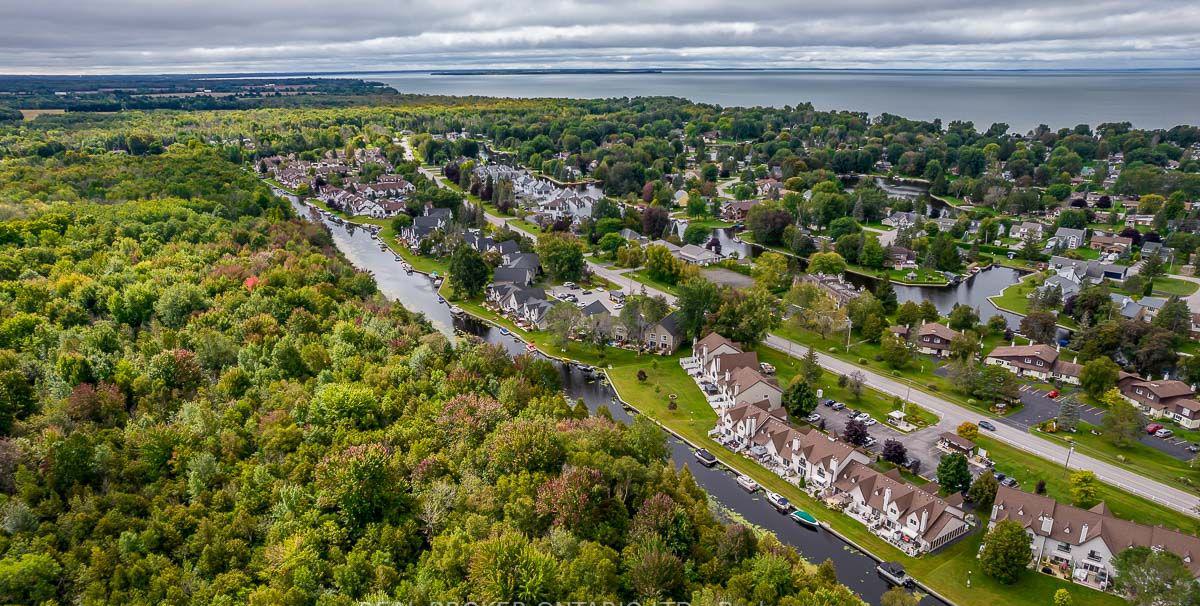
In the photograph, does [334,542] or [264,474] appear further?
[264,474]

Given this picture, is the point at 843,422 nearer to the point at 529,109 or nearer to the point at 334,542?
the point at 334,542

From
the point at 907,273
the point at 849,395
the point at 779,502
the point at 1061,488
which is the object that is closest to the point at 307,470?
the point at 779,502

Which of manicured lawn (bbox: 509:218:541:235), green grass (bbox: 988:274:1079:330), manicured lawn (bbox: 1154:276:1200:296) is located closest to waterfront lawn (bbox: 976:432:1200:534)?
green grass (bbox: 988:274:1079:330)

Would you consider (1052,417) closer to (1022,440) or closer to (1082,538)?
(1022,440)

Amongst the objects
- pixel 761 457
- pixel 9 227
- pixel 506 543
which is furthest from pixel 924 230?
pixel 9 227

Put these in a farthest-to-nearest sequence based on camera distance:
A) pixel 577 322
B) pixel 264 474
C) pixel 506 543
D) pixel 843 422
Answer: pixel 577 322, pixel 843 422, pixel 264 474, pixel 506 543
